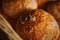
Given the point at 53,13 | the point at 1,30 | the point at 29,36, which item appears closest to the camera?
the point at 1,30

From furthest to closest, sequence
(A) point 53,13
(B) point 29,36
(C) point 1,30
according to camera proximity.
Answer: (A) point 53,13, (B) point 29,36, (C) point 1,30

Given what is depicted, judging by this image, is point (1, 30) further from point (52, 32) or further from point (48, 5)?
point (48, 5)

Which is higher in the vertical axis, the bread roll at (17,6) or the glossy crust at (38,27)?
the bread roll at (17,6)

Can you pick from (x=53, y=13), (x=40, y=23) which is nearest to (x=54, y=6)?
(x=53, y=13)

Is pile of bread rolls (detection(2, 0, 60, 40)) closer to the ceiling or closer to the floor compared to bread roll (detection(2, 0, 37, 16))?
closer to the floor
